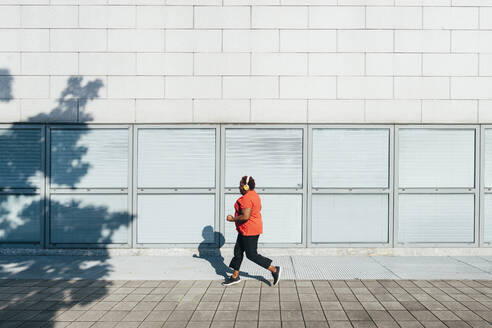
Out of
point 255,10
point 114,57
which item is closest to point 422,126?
point 255,10

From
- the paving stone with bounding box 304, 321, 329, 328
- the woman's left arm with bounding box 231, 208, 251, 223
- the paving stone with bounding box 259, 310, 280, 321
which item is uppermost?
the woman's left arm with bounding box 231, 208, 251, 223

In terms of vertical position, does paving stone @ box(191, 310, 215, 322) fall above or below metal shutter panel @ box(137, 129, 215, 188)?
below

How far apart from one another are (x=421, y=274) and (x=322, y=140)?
3.42 m

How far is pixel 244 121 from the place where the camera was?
816 centimetres

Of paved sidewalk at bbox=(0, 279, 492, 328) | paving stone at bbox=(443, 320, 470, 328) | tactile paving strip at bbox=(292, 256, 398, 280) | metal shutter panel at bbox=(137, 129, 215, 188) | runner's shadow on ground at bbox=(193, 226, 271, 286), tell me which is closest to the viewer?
paving stone at bbox=(443, 320, 470, 328)

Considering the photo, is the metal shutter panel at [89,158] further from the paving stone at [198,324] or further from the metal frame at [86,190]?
the paving stone at [198,324]

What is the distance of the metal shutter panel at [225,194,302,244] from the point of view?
8.20m

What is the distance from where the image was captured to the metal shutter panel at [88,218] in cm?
821

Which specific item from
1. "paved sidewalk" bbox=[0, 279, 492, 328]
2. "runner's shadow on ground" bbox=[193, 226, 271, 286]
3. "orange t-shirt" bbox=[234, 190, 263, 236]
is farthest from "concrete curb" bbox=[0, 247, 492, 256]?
"orange t-shirt" bbox=[234, 190, 263, 236]

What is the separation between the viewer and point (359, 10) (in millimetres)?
8172

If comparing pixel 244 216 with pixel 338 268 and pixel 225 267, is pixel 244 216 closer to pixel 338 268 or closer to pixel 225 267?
pixel 225 267

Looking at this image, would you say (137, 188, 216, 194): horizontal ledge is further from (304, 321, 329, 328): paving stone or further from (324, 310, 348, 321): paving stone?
(304, 321, 329, 328): paving stone

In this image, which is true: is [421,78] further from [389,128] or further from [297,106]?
[297,106]

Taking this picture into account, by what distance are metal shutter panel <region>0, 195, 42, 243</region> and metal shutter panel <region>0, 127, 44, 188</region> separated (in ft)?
1.25
